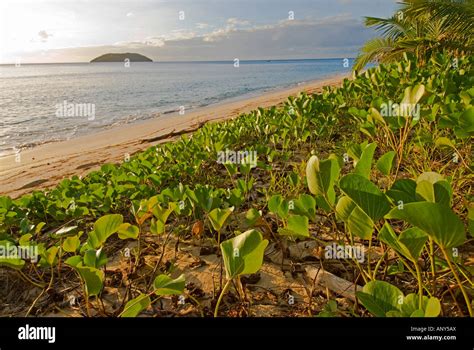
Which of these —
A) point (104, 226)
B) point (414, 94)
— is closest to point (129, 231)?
point (104, 226)

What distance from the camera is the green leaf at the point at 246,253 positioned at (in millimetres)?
1062

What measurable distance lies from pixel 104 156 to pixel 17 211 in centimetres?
358

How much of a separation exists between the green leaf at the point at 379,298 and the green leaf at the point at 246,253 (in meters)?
0.27

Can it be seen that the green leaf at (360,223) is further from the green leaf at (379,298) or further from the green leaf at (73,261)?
the green leaf at (73,261)

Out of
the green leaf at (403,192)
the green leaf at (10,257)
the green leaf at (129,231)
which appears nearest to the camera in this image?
the green leaf at (403,192)

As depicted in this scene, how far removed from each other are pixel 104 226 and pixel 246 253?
0.62 meters

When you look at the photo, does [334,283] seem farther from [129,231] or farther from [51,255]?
[51,255]

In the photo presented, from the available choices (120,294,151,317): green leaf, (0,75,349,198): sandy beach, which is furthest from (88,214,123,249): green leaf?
(0,75,349,198): sandy beach

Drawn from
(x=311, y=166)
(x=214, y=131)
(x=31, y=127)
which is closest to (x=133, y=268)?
(x=311, y=166)

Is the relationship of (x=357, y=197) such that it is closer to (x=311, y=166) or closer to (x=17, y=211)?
(x=311, y=166)

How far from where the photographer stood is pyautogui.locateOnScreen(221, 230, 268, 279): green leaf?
41.8 inches

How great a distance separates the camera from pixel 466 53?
780 cm

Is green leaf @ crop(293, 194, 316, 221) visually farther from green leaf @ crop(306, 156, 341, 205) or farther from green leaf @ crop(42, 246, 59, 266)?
green leaf @ crop(42, 246, 59, 266)

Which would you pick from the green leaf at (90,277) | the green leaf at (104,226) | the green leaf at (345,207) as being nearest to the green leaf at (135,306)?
the green leaf at (90,277)
